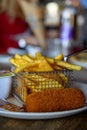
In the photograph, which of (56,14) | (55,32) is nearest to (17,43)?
(55,32)

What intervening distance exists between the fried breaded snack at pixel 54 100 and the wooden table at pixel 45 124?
0.03 m

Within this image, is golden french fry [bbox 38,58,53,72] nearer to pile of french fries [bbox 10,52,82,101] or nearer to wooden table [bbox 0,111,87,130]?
pile of french fries [bbox 10,52,82,101]

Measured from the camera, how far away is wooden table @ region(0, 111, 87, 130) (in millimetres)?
632

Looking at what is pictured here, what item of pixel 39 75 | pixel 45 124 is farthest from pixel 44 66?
pixel 45 124

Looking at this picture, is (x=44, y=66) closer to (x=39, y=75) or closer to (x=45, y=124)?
(x=39, y=75)

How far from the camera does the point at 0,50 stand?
8.46 ft

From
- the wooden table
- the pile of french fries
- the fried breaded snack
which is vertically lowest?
the wooden table

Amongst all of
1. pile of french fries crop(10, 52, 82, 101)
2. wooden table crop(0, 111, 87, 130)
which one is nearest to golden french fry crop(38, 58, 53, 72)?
pile of french fries crop(10, 52, 82, 101)

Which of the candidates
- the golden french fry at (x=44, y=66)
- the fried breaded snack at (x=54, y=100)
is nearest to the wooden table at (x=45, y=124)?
the fried breaded snack at (x=54, y=100)

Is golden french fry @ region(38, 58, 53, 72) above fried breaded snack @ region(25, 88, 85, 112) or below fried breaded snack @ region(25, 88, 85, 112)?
above

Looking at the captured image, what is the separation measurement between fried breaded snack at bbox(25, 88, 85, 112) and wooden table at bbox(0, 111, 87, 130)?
3 cm

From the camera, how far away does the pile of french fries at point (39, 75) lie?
71 centimetres

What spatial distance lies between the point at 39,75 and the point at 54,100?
0.27 feet

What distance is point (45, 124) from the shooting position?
649mm
